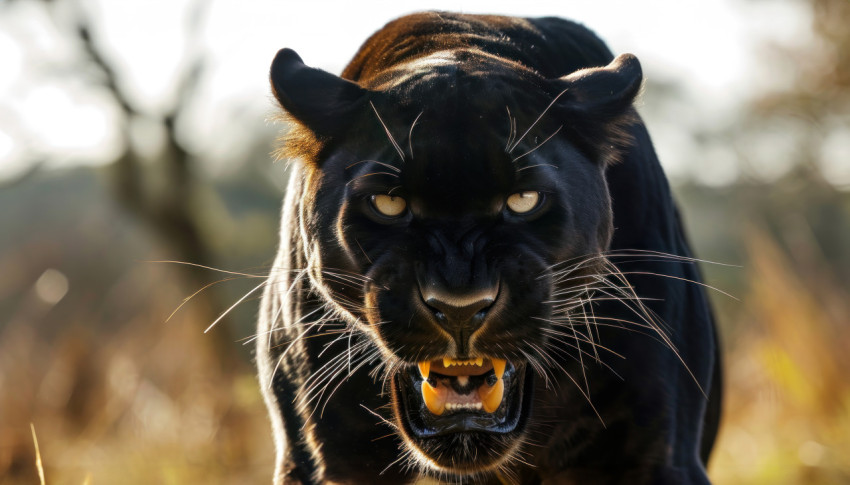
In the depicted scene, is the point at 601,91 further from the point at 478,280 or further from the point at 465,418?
the point at 465,418

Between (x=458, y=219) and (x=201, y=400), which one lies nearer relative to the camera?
(x=458, y=219)

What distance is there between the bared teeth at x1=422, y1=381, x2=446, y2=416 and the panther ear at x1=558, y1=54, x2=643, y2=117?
89 cm

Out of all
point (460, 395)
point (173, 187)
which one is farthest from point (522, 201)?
point (173, 187)

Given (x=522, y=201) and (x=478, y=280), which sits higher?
(x=522, y=201)

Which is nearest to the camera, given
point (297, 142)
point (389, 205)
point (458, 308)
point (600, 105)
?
point (458, 308)

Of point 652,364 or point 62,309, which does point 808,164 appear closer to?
point 62,309

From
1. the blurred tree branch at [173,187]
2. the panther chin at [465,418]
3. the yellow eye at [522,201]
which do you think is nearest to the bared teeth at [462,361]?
the panther chin at [465,418]

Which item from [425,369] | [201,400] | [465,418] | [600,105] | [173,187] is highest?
[600,105]

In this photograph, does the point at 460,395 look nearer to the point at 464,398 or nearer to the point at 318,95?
the point at 464,398

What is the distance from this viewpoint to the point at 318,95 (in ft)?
9.02

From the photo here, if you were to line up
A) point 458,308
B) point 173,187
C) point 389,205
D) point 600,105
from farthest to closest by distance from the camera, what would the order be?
1. point 173,187
2. point 600,105
3. point 389,205
4. point 458,308

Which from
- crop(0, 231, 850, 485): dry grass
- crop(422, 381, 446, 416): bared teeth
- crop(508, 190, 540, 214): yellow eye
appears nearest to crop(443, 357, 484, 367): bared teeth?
crop(422, 381, 446, 416): bared teeth

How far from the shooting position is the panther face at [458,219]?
2379 millimetres

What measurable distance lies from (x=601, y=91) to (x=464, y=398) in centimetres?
98
